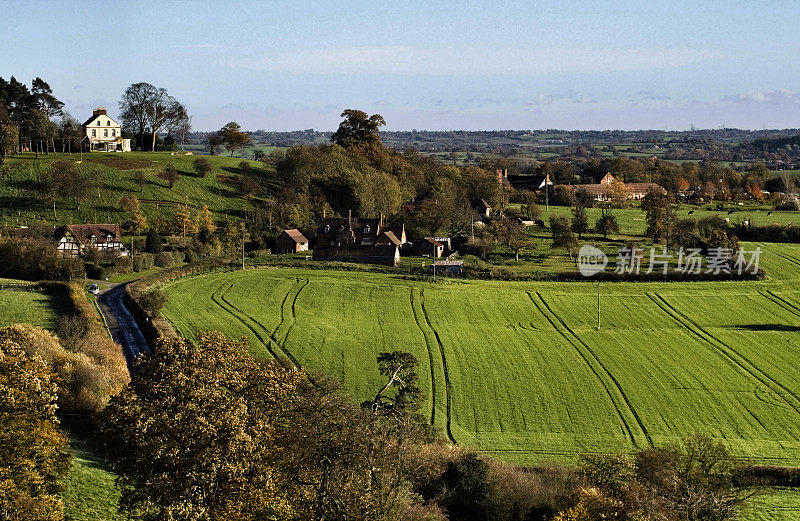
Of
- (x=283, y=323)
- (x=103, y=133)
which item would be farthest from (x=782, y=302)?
(x=103, y=133)

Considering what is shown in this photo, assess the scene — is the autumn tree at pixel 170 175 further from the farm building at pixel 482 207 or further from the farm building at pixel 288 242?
the farm building at pixel 482 207

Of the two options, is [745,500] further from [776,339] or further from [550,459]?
[776,339]

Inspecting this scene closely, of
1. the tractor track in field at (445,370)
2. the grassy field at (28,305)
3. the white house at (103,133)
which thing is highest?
the white house at (103,133)

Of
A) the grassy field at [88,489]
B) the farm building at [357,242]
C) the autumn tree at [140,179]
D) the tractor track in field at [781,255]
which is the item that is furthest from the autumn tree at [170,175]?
the grassy field at [88,489]

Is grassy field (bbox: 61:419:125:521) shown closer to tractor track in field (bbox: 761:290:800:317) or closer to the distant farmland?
the distant farmland

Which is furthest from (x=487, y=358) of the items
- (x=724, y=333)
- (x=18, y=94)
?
(x=18, y=94)

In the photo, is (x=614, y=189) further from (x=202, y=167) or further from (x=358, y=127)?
(x=202, y=167)
